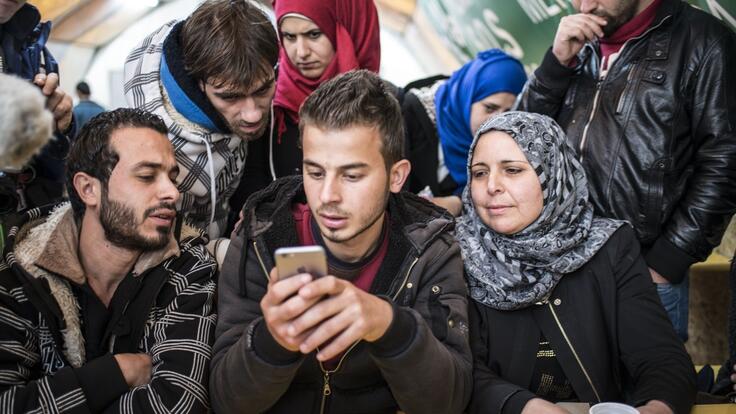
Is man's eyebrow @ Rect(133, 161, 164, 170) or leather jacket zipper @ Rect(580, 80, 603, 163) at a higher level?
man's eyebrow @ Rect(133, 161, 164, 170)

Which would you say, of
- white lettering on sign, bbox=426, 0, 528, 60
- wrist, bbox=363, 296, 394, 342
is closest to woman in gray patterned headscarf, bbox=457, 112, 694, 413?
wrist, bbox=363, 296, 394, 342

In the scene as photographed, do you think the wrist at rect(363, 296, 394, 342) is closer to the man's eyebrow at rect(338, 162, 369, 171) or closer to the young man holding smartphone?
the young man holding smartphone

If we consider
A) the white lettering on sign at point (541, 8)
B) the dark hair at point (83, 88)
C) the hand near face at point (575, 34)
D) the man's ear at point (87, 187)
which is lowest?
the man's ear at point (87, 187)

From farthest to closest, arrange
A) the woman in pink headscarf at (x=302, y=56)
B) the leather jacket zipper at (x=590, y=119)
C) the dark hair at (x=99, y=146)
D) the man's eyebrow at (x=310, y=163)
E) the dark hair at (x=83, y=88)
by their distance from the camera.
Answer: the dark hair at (x=83, y=88), the woman in pink headscarf at (x=302, y=56), the leather jacket zipper at (x=590, y=119), the dark hair at (x=99, y=146), the man's eyebrow at (x=310, y=163)

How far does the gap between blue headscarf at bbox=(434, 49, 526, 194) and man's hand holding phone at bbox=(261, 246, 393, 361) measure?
1.84 metres

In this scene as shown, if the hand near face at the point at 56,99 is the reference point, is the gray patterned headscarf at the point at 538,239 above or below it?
below

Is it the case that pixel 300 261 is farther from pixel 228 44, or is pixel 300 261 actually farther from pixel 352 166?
pixel 228 44

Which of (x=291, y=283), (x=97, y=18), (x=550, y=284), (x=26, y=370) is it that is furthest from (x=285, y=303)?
(x=97, y=18)

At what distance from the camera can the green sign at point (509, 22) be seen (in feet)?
13.0

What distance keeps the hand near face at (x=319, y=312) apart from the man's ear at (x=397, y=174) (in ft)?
1.90

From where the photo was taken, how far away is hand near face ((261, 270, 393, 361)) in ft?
3.78

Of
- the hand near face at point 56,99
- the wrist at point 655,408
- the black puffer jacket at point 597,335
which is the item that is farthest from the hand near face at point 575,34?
the hand near face at point 56,99

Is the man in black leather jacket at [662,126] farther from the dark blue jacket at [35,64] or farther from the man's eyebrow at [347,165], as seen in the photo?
the dark blue jacket at [35,64]

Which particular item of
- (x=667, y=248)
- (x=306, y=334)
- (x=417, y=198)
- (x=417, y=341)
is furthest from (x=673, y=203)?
(x=306, y=334)
